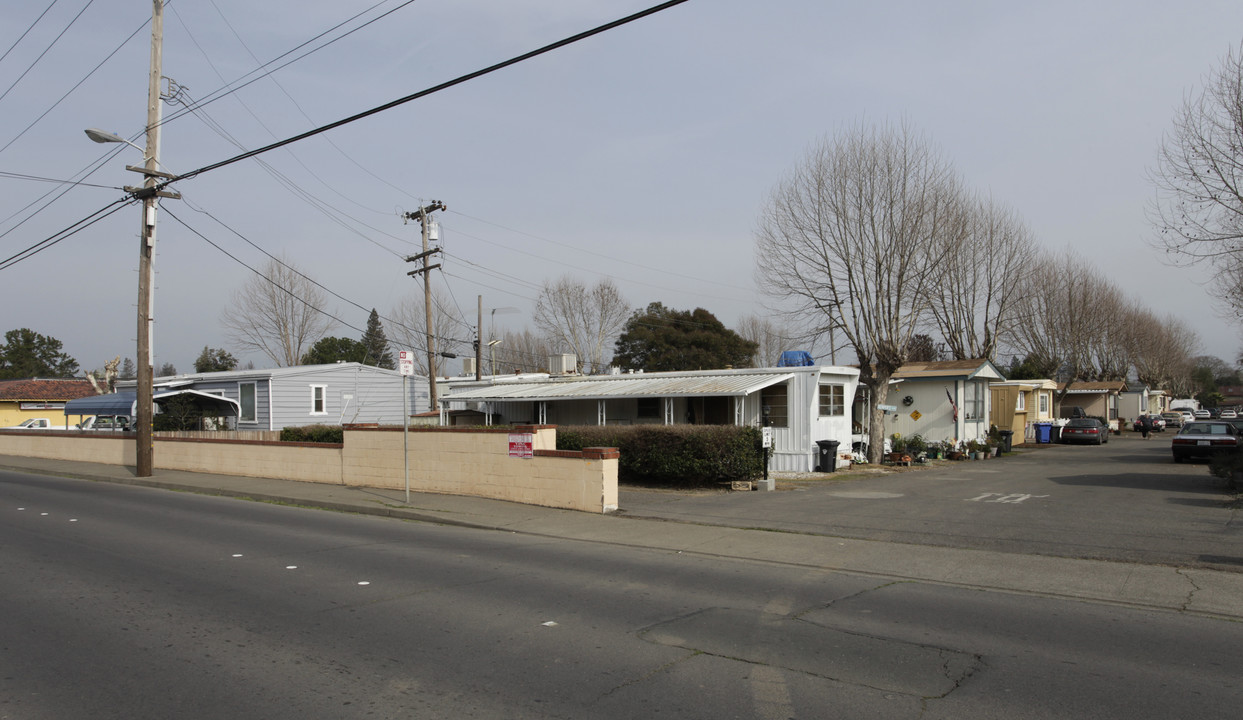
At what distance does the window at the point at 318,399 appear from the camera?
3175cm

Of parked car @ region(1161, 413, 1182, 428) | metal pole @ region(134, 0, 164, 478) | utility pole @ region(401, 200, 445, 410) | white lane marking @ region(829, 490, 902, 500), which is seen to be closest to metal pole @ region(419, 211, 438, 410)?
utility pole @ region(401, 200, 445, 410)

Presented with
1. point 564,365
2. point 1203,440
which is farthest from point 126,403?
point 1203,440

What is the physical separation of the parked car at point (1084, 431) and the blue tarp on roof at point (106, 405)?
45527mm

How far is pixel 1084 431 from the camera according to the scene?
130 ft

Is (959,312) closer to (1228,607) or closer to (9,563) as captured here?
(1228,607)

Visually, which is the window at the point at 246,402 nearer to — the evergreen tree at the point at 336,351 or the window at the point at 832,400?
the window at the point at 832,400

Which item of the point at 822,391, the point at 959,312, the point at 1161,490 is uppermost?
the point at 959,312

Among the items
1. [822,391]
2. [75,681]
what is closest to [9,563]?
[75,681]

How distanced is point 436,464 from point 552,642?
11.1 m

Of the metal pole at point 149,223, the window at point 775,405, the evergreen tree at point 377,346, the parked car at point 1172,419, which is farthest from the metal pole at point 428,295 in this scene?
the parked car at point 1172,419

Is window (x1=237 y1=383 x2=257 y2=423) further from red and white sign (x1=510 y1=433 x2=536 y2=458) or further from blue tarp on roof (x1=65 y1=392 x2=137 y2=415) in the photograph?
red and white sign (x1=510 y1=433 x2=536 y2=458)

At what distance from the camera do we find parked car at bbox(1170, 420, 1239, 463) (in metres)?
24.5

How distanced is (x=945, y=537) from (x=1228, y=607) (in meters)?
4.21

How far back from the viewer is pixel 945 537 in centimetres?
1169
